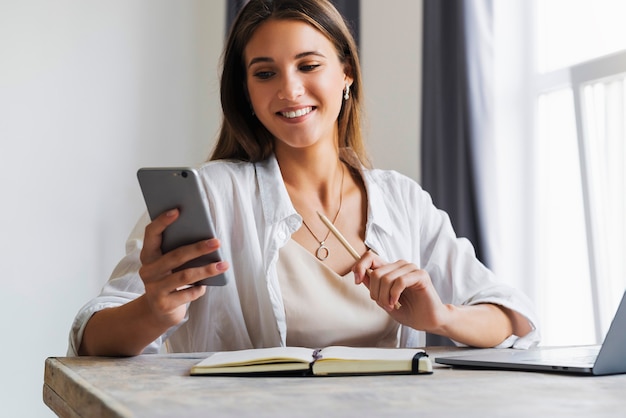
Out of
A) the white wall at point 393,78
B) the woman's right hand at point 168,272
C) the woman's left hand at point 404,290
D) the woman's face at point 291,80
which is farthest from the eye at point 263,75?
the white wall at point 393,78

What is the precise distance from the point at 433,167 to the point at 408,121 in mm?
322

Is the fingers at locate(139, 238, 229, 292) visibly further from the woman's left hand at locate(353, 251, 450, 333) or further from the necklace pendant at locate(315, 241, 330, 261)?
the necklace pendant at locate(315, 241, 330, 261)

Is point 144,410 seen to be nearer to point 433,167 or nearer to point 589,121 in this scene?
point 589,121

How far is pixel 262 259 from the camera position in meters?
1.70

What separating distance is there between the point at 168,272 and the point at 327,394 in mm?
423

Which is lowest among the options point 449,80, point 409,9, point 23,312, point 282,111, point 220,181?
point 23,312

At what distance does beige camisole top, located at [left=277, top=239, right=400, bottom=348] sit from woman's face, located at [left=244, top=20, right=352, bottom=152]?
27 centimetres

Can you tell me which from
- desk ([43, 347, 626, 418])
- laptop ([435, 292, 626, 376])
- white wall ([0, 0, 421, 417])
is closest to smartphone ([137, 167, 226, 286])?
desk ([43, 347, 626, 418])

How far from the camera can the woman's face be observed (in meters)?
1.78

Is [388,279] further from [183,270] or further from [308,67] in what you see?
[308,67]

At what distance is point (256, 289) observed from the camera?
1.69m

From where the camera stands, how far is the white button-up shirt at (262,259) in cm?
166

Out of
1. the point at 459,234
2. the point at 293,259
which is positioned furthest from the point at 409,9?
the point at 293,259

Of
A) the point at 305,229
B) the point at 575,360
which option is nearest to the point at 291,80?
the point at 305,229
